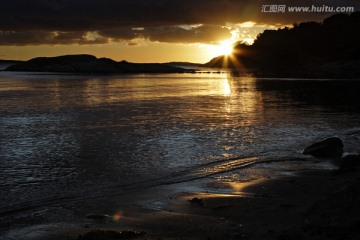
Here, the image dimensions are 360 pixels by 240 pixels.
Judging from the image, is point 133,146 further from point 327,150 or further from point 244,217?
point 244,217

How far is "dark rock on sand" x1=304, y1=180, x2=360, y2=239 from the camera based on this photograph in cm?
842

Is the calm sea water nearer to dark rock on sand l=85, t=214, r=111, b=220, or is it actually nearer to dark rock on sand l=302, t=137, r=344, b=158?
dark rock on sand l=302, t=137, r=344, b=158

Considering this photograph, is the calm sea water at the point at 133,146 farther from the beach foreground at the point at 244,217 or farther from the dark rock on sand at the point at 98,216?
the beach foreground at the point at 244,217

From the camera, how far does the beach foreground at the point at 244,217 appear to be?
8828mm

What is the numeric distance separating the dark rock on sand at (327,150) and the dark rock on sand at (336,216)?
9579 mm

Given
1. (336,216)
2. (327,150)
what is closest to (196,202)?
(336,216)

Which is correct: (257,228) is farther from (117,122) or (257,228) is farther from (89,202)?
(117,122)

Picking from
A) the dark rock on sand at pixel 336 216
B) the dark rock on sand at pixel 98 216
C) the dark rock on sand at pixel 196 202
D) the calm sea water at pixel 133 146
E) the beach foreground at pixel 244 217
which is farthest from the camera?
the calm sea water at pixel 133 146

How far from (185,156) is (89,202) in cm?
718

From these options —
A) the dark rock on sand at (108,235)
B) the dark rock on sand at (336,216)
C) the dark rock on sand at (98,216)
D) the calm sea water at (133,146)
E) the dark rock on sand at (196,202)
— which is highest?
the dark rock on sand at (336,216)

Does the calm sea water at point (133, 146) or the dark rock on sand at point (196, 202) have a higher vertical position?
the dark rock on sand at point (196, 202)

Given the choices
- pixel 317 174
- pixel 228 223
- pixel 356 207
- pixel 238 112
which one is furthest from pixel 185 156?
pixel 238 112

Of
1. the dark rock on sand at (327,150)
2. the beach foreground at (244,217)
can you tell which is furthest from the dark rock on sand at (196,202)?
the dark rock on sand at (327,150)

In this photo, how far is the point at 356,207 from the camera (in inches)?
343
